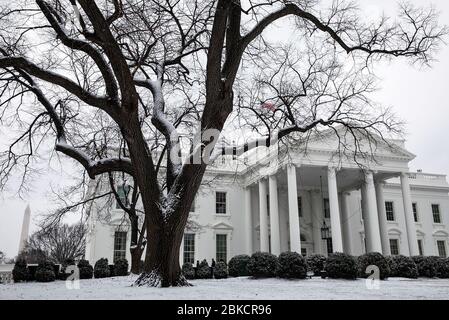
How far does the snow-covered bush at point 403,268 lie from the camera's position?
19.6 meters

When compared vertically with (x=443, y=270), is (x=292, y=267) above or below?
above

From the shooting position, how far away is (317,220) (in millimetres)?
34406

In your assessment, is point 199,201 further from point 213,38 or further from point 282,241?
point 213,38

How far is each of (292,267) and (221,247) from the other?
16163mm

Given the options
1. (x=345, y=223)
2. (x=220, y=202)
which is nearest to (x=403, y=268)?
(x=345, y=223)

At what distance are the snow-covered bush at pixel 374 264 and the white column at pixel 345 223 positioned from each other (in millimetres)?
15180

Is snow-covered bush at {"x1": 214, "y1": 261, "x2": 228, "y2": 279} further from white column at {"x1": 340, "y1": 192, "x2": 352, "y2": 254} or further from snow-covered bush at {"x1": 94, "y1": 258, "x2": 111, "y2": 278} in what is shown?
white column at {"x1": 340, "y1": 192, "x2": 352, "y2": 254}

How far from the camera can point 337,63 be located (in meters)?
12.7

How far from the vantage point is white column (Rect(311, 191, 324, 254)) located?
34000 mm

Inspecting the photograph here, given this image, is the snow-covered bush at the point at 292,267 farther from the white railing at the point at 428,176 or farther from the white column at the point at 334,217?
the white railing at the point at 428,176

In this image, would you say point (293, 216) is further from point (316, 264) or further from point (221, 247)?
point (221, 247)

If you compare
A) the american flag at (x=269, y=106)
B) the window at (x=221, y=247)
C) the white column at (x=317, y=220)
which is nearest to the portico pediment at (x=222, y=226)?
the window at (x=221, y=247)

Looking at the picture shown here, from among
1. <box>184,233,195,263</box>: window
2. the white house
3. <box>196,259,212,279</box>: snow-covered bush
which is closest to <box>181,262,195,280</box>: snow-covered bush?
<box>196,259,212,279</box>: snow-covered bush

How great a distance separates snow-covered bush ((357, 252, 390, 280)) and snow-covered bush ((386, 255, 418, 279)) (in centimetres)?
164
